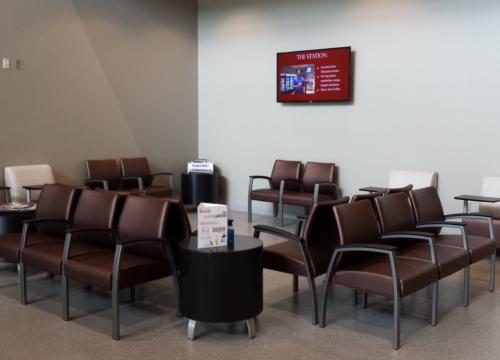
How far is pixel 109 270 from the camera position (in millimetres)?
3604

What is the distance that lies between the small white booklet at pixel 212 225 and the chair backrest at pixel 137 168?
449cm

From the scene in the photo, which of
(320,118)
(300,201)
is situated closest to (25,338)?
(300,201)

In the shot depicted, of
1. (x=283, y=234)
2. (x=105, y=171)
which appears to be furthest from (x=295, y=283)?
(x=105, y=171)

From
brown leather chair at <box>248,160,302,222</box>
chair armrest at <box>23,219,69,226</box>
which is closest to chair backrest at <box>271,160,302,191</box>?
brown leather chair at <box>248,160,302,222</box>

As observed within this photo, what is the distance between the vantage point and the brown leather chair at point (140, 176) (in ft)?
25.4

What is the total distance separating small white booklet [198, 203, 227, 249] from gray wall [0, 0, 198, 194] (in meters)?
4.16

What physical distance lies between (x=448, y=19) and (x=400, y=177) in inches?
77.7

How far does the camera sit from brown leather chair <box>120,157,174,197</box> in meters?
7.73

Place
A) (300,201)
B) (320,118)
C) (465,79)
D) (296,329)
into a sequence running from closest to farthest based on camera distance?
(296,329), (465,79), (300,201), (320,118)

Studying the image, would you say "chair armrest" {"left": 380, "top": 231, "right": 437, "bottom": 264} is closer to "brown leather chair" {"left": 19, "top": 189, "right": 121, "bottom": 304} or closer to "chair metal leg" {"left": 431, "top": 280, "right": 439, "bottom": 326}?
"chair metal leg" {"left": 431, "top": 280, "right": 439, "bottom": 326}

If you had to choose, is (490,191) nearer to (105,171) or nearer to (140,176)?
(140,176)

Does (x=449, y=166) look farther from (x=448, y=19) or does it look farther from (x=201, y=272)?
(x=201, y=272)

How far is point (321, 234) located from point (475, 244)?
144cm

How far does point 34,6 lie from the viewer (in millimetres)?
6871
